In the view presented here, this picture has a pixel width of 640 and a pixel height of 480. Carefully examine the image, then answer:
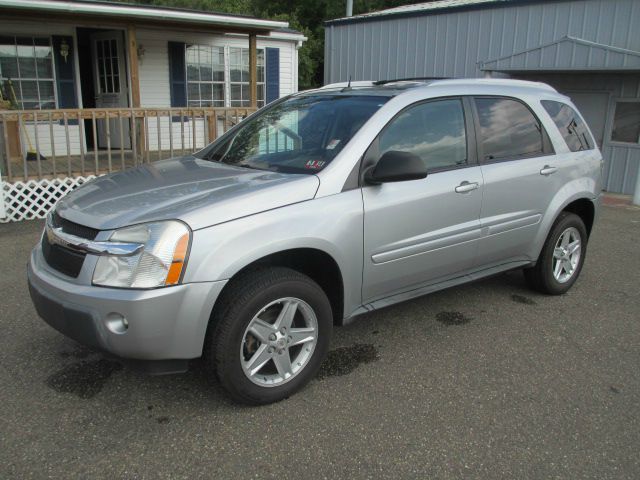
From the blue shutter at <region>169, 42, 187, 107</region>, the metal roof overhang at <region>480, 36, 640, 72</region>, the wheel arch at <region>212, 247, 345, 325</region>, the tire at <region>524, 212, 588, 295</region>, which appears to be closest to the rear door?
the tire at <region>524, 212, 588, 295</region>

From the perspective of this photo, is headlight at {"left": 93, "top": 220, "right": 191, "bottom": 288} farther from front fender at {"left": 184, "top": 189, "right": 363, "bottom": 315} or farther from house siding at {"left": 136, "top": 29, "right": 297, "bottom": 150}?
house siding at {"left": 136, "top": 29, "right": 297, "bottom": 150}

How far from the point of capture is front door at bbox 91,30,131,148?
1134 centimetres

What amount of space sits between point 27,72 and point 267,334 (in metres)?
9.65

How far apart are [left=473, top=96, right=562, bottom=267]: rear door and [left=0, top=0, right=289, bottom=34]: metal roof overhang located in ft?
23.8

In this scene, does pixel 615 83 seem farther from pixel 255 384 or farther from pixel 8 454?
pixel 8 454

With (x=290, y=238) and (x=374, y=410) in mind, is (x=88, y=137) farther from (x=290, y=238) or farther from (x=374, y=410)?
(x=374, y=410)

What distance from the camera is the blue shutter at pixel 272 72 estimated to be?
1352 cm

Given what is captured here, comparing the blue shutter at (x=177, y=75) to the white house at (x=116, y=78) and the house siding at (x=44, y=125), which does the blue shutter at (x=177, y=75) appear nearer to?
the white house at (x=116, y=78)

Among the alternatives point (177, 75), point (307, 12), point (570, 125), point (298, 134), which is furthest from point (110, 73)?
point (307, 12)

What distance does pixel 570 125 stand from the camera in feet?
15.8

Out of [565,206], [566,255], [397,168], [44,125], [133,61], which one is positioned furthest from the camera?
[44,125]

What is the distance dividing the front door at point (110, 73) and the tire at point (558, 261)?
9102mm

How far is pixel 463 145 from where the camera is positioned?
13.0 feet

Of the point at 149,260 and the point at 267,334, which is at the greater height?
the point at 149,260
